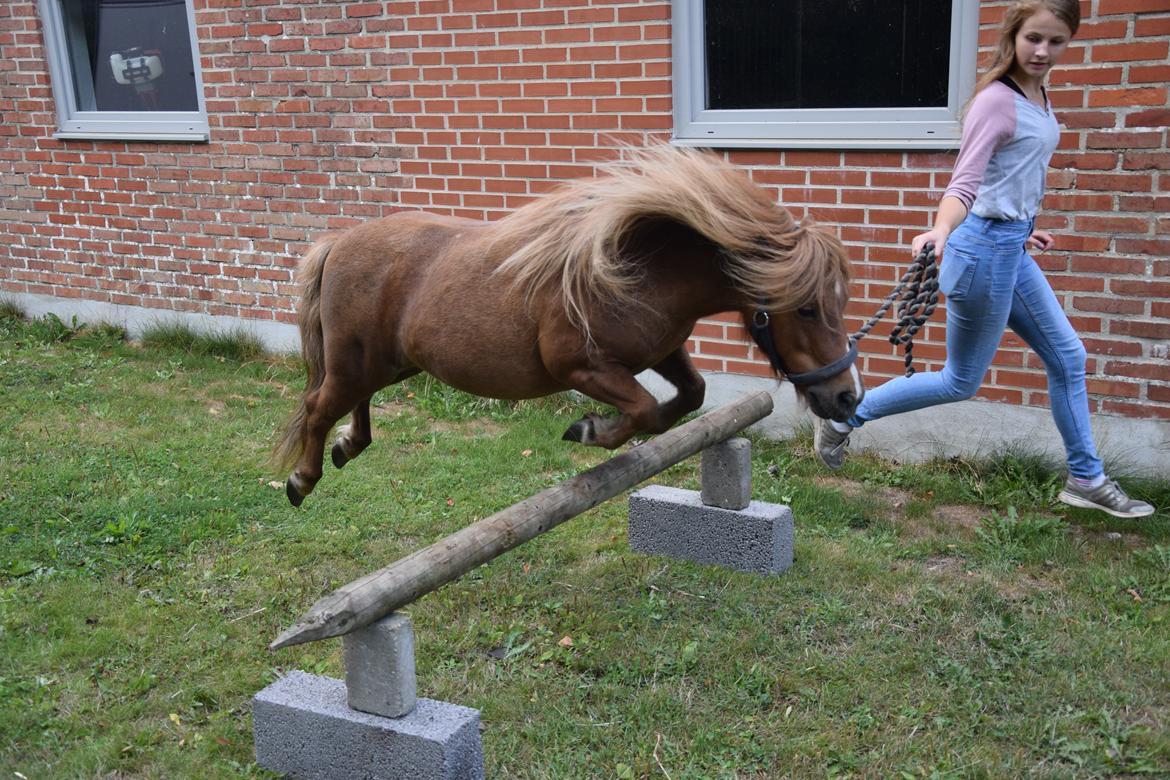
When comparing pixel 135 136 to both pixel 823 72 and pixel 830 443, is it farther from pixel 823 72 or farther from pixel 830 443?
pixel 830 443

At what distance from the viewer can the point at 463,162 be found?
20.1ft

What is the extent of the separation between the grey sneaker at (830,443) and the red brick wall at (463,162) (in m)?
0.72

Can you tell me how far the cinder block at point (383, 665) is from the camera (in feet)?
9.01

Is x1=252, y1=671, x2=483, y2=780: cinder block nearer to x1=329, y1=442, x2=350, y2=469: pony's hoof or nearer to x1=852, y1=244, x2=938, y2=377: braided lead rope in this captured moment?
x1=329, y1=442, x2=350, y2=469: pony's hoof

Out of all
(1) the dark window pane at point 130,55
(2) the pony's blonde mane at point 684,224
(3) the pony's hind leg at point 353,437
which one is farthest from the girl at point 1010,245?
(1) the dark window pane at point 130,55

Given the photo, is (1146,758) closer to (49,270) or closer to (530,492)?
(530,492)

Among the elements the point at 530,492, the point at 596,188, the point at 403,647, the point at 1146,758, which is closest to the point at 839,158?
the point at 530,492

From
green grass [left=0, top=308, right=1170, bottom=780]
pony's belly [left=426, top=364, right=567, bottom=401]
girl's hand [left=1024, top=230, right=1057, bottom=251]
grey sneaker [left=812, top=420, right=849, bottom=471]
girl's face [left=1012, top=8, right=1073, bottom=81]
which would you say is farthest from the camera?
grey sneaker [left=812, top=420, right=849, bottom=471]

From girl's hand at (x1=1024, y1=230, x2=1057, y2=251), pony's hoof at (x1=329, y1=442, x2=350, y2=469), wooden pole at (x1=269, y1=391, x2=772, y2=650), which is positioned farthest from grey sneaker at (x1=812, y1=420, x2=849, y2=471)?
pony's hoof at (x1=329, y1=442, x2=350, y2=469)

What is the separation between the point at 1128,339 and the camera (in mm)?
4523

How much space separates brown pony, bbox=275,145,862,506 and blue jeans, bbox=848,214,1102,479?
1.21 m

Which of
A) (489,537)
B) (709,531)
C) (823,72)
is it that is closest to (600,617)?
(709,531)

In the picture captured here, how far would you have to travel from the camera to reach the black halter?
266 centimetres

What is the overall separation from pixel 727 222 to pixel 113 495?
11.8 feet
